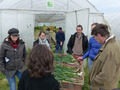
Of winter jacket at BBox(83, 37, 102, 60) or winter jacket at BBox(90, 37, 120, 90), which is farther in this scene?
winter jacket at BBox(83, 37, 102, 60)

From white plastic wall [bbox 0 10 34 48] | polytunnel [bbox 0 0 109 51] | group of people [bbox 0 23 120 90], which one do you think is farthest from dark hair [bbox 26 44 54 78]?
white plastic wall [bbox 0 10 34 48]

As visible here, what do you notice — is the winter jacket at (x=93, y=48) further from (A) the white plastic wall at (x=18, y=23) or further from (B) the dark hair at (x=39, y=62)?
(A) the white plastic wall at (x=18, y=23)

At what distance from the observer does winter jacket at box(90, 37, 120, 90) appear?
70.9 inches

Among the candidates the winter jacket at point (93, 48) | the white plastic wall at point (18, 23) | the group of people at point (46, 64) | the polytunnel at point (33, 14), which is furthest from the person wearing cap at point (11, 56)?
the white plastic wall at point (18, 23)

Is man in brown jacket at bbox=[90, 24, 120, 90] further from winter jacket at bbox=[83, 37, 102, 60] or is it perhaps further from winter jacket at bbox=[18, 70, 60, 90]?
winter jacket at bbox=[83, 37, 102, 60]

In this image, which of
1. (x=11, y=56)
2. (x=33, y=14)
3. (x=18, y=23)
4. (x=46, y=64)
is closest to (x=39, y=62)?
(x=46, y=64)

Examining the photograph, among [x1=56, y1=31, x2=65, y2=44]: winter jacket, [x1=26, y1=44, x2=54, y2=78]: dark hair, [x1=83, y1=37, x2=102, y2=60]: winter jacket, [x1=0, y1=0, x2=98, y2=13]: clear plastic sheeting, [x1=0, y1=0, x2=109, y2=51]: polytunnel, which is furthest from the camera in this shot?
[x1=56, y1=31, x2=65, y2=44]: winter jacket

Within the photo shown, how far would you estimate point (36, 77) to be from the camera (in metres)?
1.50

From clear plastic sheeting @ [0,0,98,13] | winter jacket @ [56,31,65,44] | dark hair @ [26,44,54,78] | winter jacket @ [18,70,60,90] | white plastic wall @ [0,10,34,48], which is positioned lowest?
winter jacket @ [18,70,60,90]

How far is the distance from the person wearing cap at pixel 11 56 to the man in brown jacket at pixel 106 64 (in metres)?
1.64

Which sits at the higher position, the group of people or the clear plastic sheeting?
the clear plastic sheeting

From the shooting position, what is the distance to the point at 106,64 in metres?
1.81

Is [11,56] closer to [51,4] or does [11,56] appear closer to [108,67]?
[108,67]

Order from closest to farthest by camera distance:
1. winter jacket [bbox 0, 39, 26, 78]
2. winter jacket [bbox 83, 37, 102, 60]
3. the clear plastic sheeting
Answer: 1. winter jacket [bbox 0, 39, 26, 78]
2. winter jacket [bbox 83, 37, 102, 60]
3. the clear plastic sheeting
